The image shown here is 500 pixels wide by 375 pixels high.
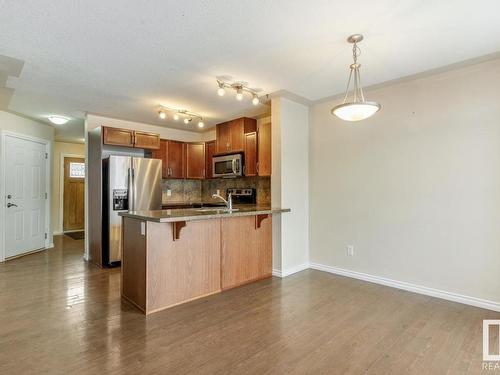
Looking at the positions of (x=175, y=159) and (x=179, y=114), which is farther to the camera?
(x=175, y=159)

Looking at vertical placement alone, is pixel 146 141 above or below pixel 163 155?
above

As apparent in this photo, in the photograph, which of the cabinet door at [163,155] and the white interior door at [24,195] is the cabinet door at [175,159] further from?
the white interior door at [24,195]

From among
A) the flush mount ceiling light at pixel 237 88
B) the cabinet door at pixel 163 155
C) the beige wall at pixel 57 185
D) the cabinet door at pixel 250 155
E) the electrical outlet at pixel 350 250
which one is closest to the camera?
the flush mount ceiling light at pixel 237 88

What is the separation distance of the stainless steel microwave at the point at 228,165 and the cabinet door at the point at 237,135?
0.17 meters

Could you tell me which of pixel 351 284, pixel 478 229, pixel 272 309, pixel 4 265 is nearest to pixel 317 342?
pixel 272 309

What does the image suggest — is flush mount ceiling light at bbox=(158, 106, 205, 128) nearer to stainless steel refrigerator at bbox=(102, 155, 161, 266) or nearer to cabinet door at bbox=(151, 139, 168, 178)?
cabinet door at bbox=(151, 139, 168, 178)

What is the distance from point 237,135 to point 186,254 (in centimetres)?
248

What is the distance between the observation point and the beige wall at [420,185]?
9.41 feet

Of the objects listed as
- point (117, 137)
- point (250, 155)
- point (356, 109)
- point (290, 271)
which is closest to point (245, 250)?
point (290, 271)

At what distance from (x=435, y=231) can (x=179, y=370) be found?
9.85 feet

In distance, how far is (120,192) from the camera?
4.44m

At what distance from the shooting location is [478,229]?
9.50 feet

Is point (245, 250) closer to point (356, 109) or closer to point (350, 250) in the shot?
point (350, 250)

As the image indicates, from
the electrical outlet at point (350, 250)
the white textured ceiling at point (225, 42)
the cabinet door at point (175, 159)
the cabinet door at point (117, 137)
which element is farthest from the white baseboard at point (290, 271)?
the cabinet door at point (117, 137)
